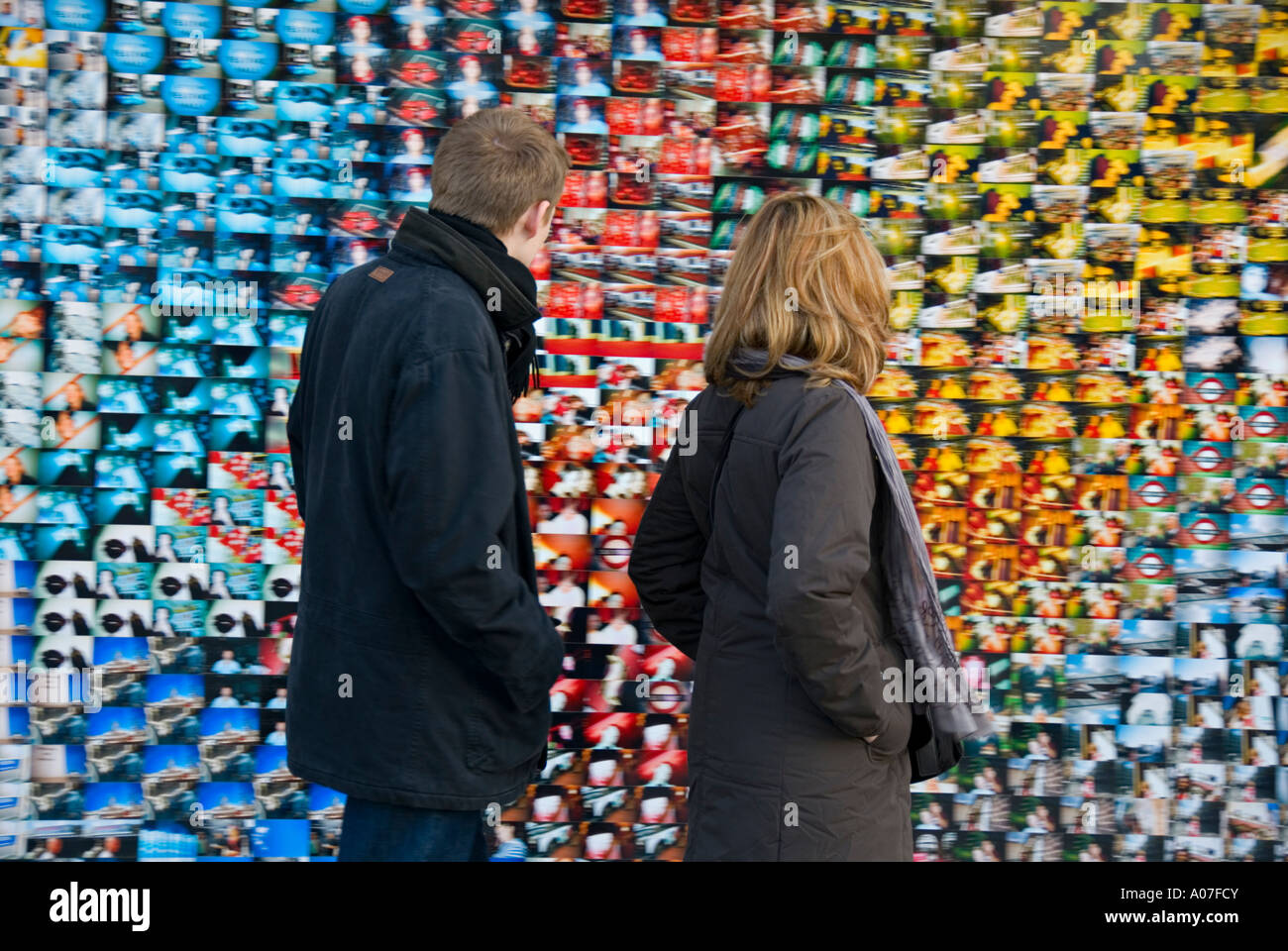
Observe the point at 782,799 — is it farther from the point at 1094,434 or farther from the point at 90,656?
the point at 90,656

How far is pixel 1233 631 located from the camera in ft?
11.3

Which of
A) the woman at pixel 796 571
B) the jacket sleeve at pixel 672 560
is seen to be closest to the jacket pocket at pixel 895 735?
the woman at pixel 796 571

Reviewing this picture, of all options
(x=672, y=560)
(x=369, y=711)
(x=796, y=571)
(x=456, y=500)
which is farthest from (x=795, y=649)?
(x=369, y=711)

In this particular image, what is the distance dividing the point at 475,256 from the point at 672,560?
31.0 inches

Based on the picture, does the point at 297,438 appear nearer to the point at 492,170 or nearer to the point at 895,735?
the point at 492,170

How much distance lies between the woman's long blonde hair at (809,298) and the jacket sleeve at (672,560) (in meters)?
0.34

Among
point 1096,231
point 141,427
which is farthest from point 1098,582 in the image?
point 141,427

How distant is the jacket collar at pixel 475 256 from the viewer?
2.15 meters

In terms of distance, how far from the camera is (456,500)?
202 centimetres

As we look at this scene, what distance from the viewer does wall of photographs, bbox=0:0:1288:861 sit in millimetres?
3328

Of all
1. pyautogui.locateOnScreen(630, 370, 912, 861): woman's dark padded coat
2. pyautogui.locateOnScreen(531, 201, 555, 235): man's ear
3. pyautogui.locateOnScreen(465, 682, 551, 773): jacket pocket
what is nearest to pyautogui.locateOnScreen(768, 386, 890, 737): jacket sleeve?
pyautogui.locateOnScreen(630, 370, 912, 861): woman's dark padded coat

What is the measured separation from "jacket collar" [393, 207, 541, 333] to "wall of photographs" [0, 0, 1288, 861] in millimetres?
1186

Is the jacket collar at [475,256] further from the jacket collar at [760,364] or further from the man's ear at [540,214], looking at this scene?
the jacket collar at [760,364]

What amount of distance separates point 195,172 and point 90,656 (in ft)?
4.90
